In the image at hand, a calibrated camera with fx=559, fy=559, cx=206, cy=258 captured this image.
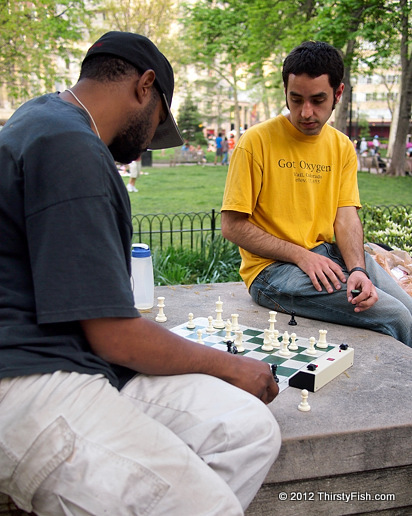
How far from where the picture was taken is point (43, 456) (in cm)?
146

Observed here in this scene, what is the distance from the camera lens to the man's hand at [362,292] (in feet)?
10.5

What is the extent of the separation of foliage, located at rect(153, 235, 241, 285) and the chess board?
2269 millimetres

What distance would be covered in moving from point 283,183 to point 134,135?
1.82 m

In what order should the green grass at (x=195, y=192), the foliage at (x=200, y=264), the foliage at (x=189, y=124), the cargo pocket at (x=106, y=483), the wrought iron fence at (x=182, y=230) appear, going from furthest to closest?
1. the foliage at (x=189, y=124)
2. the green grass at (x=195, y=192)
3. the wrought iron fence at (x=182, y=230)
4. the foliage at (x=200, y=264)
5. the cargo pocket at (x=106, y=483)

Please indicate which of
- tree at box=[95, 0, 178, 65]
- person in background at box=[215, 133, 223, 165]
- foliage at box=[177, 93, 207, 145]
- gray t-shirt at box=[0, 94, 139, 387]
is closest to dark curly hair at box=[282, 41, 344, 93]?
gray t-shirt at box=[0, 94, 139, 387]

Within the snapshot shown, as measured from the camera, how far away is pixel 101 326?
1559mm

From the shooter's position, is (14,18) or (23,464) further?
(14,18)

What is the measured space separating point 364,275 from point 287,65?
4.45ft

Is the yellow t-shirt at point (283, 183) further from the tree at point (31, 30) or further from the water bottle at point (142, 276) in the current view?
the tree at point (31, 30)

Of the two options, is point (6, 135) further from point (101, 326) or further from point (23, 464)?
point (23, 464)

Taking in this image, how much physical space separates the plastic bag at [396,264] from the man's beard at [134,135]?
283cm

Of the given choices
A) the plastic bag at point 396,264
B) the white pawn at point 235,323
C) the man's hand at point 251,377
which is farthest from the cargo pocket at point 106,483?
the plastic bag at point 396,264

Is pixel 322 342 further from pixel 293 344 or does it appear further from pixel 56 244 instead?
pixel 56 244

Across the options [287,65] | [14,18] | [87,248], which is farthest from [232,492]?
[14,18]
